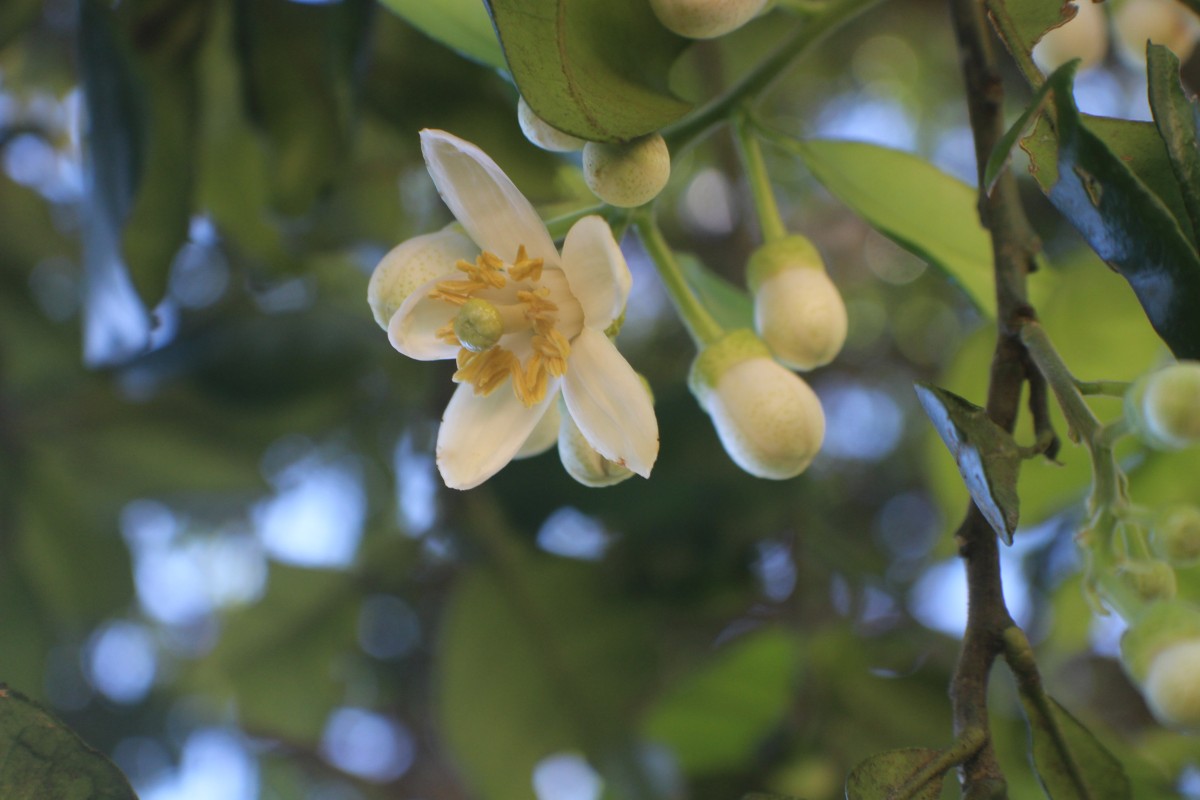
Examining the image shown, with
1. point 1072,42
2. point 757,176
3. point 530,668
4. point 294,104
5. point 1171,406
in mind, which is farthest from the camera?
point 530,668

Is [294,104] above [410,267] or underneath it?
underneath

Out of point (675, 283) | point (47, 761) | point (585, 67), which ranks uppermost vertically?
point (585, 67)

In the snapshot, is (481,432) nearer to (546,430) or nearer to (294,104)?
(546,430)

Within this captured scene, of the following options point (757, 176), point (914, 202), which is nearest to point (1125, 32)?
point (914, 202)

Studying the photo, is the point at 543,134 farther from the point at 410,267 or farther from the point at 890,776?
the point at 890,776

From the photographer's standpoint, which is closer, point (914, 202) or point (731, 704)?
point (914, 202)

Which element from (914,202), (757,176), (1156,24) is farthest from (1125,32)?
(757,176)

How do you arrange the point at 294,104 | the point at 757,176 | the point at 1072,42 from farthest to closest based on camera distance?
the point at 294,104, the point at 1072,42, the point at 757,176

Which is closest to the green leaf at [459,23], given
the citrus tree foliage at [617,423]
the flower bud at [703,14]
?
the citrus tree foliage at [617,423]
